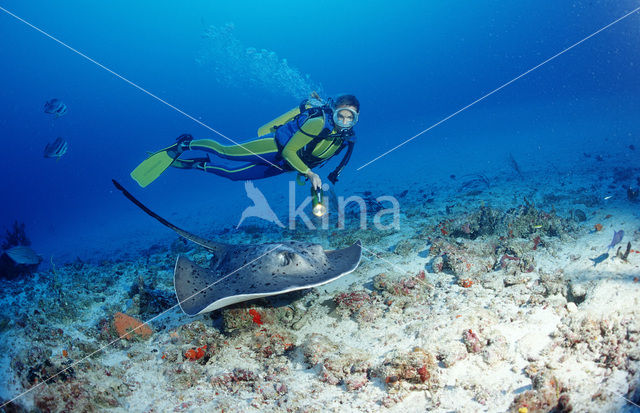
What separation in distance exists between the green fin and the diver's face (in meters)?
5.22

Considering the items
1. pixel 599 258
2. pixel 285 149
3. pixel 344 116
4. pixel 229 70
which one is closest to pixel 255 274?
pixel 285 149

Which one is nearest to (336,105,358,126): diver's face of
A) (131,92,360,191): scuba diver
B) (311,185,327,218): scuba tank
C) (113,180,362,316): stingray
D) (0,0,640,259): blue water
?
(131,92,360,191): scuba diver

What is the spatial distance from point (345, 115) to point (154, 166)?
5851 mm

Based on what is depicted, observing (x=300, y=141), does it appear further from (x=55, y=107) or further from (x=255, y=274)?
(x=55, y=107)

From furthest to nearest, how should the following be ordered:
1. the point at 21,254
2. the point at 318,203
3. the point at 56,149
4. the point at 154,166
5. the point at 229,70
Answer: the point at 229,70, the point at 56,149, the point at 154,166, the point at 21,254, the point at 318,203

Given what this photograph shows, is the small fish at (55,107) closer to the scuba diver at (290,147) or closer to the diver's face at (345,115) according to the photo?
the scuba diver at (290,147)

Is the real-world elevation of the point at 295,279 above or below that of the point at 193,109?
below

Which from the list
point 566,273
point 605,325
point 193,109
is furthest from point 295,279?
point 193,109

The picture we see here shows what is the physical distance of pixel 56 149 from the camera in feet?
31.3

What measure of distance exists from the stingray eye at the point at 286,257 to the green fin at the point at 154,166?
616 cm

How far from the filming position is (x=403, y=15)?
9394 cm

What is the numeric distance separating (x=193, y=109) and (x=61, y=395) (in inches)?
3962

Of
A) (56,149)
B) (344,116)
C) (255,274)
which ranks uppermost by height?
(56,149)

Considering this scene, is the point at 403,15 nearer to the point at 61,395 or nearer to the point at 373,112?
the point at 373,112
